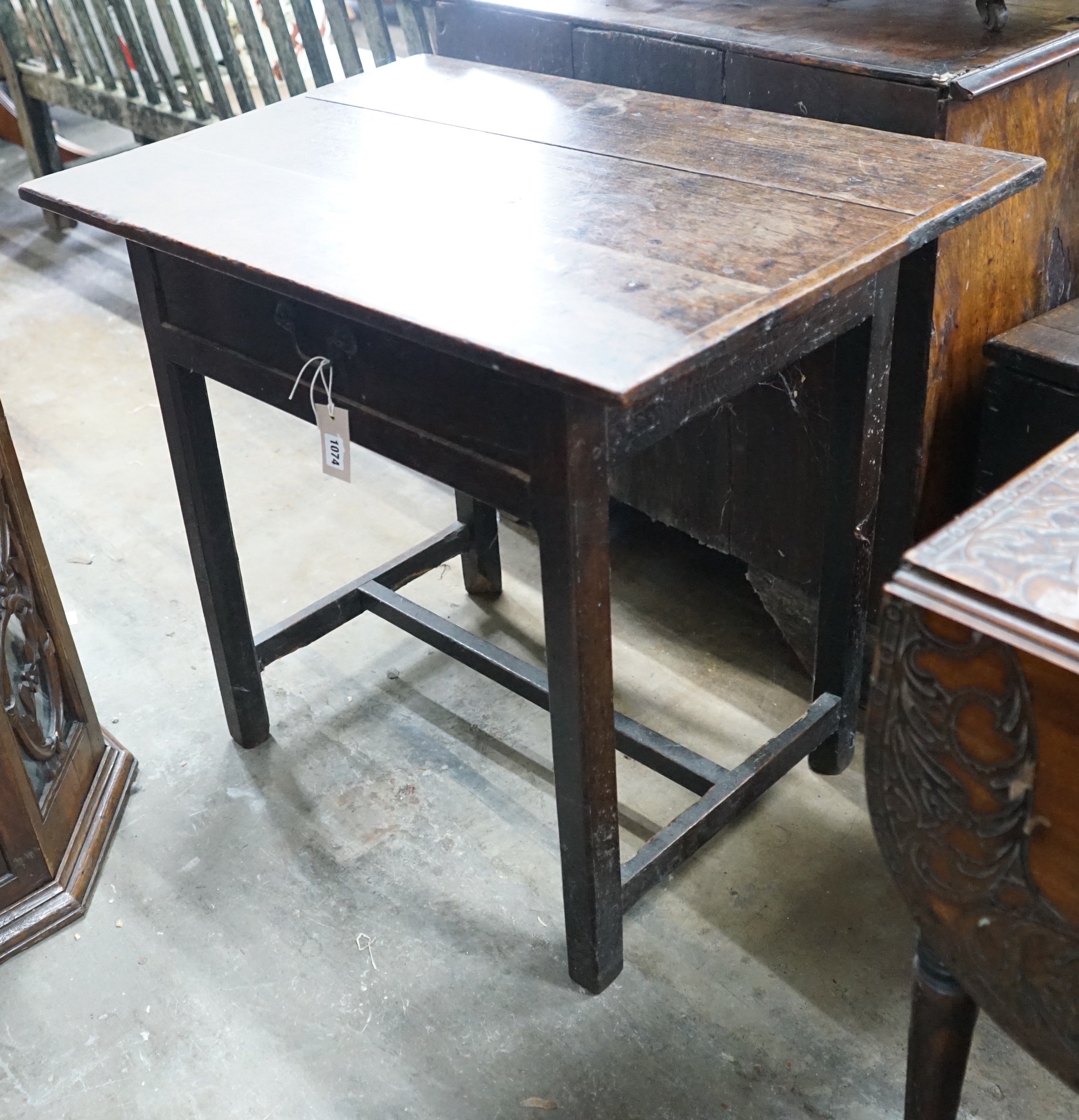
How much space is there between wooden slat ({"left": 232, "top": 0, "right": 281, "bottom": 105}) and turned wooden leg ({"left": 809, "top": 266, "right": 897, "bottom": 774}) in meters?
1.96

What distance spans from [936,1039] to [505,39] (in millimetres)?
1531

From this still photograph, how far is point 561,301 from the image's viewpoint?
3.38 feet

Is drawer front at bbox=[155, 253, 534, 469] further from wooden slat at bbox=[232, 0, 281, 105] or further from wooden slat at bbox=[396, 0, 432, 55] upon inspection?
wooden slat at bbox=[232, 0, 281, 105]

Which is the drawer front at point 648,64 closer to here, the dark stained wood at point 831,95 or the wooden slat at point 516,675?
the dark stained wood at point 831,95

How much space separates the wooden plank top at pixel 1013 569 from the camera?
2.41 ft

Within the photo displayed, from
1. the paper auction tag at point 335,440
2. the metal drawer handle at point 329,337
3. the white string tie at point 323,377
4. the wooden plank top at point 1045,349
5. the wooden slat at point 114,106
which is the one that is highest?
the metal drawer handle at point 329,337

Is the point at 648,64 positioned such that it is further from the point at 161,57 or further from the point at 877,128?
the point at 161,57

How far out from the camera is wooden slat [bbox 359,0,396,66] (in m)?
2.57

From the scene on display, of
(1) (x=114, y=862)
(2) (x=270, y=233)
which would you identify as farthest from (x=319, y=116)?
(1) (x=114, y=862)

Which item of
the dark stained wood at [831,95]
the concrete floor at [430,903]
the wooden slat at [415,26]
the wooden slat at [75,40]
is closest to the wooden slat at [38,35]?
the wooden slat at [75,40]

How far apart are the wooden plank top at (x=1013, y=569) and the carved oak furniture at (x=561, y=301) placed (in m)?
0.24

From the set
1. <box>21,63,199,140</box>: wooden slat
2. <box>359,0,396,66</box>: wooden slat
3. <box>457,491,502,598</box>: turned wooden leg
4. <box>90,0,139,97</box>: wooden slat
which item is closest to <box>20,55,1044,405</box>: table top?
<box>457,491,502,598</box>: turned wooden leg

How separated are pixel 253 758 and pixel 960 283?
117 cm

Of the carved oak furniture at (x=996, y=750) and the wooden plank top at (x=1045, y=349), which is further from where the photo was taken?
the wooden plank top at (x=1045, y=349)
